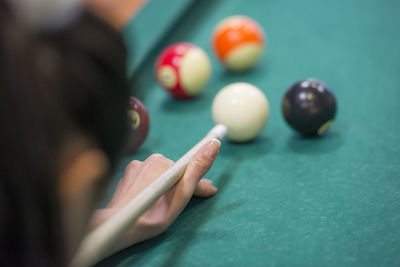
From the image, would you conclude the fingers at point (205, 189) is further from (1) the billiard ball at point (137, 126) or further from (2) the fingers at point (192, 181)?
(1) the billiard ball at point (137, 126)

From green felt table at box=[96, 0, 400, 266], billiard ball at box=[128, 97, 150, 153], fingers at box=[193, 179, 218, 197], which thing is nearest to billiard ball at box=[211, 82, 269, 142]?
green felt table at box=[96, 0, 400, 266]

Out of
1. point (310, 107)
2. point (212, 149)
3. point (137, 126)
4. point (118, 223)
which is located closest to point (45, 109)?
point (118, 223)

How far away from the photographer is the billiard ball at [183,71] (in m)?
2.57

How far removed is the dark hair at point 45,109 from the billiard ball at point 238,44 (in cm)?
210

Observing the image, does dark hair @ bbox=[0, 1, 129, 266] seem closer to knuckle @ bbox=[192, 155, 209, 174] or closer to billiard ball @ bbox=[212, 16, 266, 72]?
knuckle @ bbox=[192, 155, 209, 174]

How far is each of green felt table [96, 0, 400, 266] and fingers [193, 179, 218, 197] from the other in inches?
1.1

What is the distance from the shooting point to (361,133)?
2.15 metres

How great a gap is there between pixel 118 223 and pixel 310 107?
1.09 m

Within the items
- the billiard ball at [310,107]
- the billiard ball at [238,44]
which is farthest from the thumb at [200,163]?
the billiard ball at [238,44]

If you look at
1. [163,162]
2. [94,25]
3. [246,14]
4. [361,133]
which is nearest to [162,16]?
[246,14]

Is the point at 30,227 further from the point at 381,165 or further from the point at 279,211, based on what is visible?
the point at 381,165

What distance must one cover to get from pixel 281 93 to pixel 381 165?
2.99 ft

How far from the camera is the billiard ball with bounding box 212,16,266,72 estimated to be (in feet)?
9.61

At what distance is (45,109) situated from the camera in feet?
2.64
